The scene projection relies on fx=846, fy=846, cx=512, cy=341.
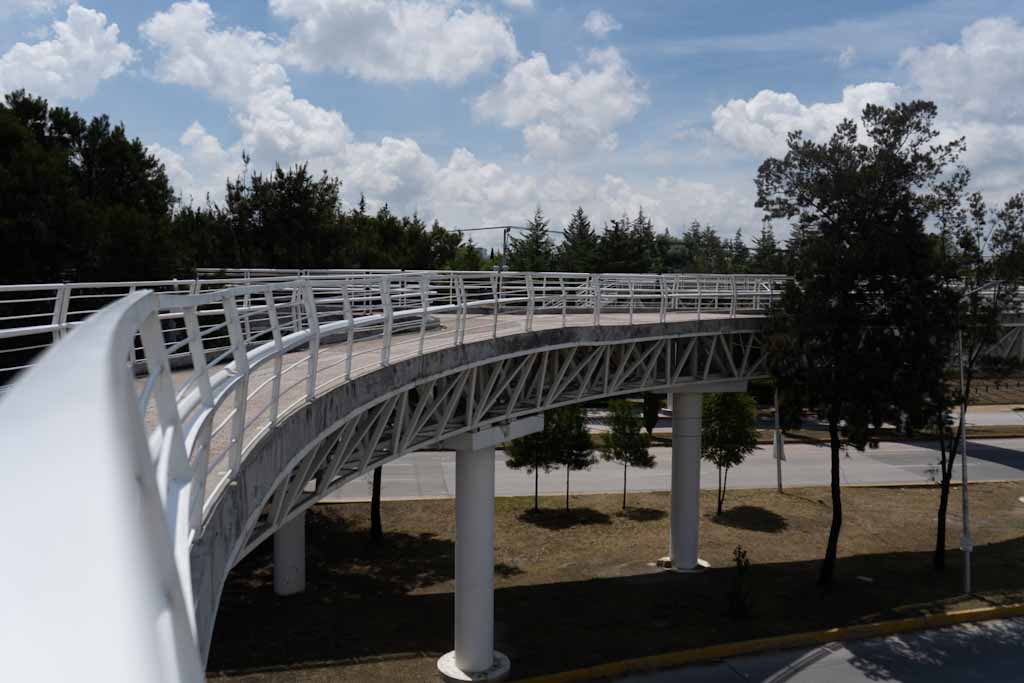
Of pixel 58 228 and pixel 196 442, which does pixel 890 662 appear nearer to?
pixel 196 442

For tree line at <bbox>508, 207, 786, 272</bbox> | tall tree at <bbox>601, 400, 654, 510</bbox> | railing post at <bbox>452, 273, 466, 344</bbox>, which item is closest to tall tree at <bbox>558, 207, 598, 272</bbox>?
tree line at <bbox>508, 207, 786, 272</bbox>

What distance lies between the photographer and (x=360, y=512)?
2948cm

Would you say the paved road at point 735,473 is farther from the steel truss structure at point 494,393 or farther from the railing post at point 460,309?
the railing post at point 460,309

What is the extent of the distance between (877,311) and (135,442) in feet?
73.5

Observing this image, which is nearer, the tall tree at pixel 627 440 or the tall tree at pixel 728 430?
the tall tree at pixel 728 430

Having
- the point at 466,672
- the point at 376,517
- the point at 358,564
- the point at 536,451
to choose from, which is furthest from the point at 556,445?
the point at 466,672

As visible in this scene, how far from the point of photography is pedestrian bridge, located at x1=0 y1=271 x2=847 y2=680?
993 mm

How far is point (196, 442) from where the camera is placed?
14.1 ft

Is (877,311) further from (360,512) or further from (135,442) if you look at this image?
(135,442)

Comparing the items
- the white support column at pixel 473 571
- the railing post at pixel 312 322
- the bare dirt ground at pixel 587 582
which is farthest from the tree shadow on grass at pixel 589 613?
the railing post at pixel 312 322

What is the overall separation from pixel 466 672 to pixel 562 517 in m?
12.7

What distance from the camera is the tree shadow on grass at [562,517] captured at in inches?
1136

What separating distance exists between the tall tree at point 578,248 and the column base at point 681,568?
39953mm

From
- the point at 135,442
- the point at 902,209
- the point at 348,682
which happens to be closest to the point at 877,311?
the point at 902,209
